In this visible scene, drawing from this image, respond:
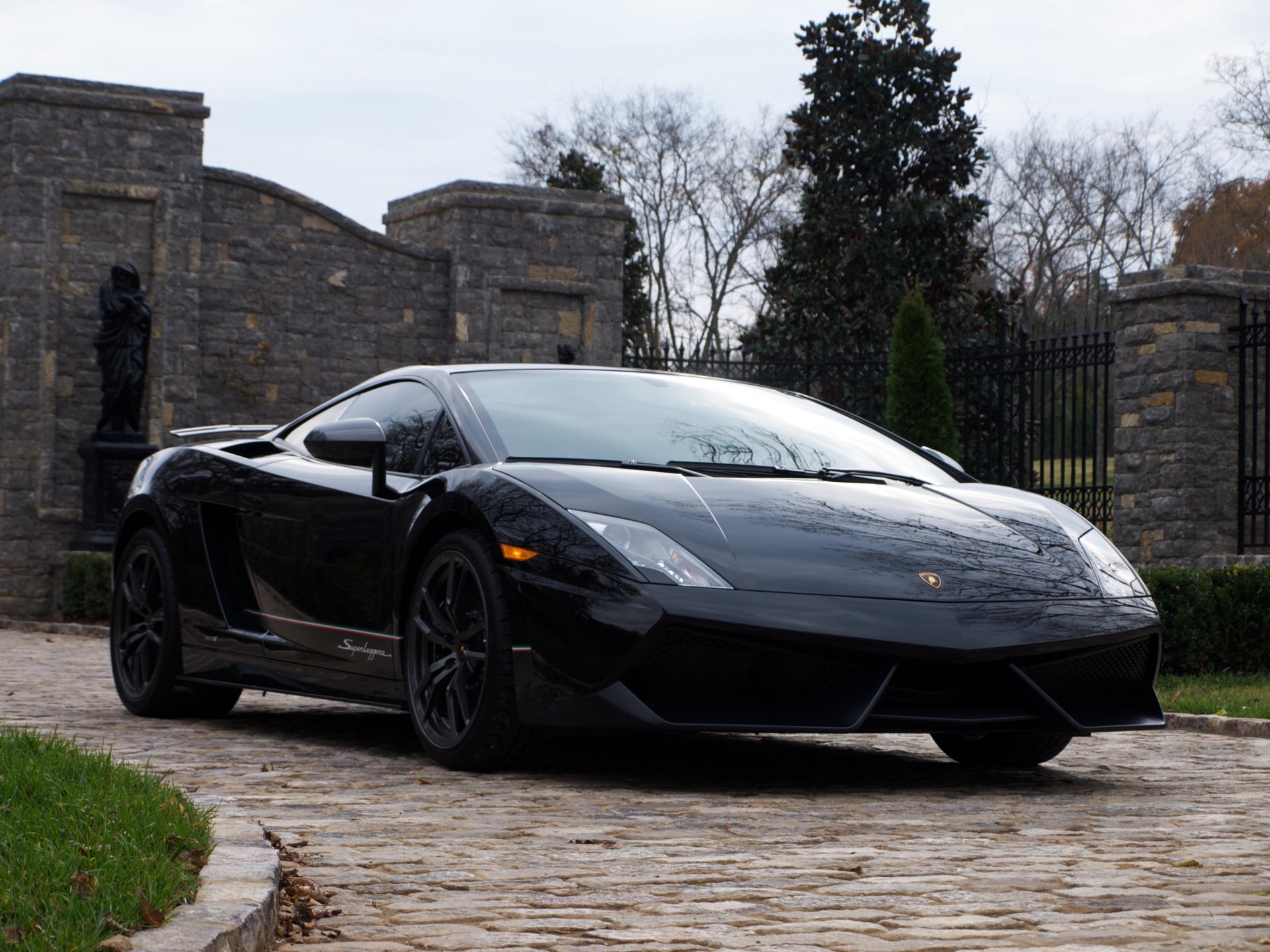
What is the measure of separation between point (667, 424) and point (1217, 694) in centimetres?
482

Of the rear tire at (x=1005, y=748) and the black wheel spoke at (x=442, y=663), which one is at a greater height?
the black wheel spoke at (x=442, y=663)

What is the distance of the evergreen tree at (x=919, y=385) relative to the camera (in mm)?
18391

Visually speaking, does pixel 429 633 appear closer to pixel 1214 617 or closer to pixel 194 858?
pixel 194 858

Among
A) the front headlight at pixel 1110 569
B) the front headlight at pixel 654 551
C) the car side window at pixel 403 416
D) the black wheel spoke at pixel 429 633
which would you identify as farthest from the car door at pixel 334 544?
the front headlight at pixel 1110 569

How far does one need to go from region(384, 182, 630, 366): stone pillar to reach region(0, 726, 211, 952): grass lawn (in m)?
16.2

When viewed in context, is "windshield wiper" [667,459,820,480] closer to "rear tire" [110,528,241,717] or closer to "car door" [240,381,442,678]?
"car door" [240,381,442,678]

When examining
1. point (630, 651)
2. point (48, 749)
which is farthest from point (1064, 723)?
point (48, 749)

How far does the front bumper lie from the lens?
Answer: 517 centimetres

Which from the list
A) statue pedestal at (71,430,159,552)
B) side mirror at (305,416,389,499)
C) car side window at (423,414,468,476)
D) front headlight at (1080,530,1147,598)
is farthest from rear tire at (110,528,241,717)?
statue pedestal at (71,430,159,552)

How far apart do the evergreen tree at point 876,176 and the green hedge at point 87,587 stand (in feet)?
46.6

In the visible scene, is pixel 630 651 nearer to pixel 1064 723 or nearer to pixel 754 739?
pixel 1064 723

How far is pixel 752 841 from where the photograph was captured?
4.46 metres

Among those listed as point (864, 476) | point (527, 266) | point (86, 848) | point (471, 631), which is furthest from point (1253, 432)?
point (86, 848)

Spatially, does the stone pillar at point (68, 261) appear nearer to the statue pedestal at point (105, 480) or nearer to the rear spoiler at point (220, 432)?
the statue pedestal at point (105, 480)
